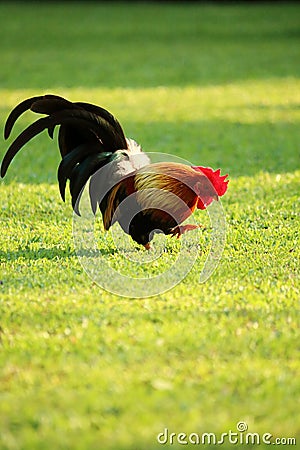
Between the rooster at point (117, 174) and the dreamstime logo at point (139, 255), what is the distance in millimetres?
13

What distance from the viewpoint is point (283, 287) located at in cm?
461

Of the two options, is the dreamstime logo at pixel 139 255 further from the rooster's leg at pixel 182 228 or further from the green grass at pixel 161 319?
the rooster's leg at pixel 182 228

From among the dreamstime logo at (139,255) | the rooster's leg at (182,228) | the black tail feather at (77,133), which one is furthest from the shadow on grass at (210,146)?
the rooster's leg at (182,228)

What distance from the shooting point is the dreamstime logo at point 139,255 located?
4.68 m

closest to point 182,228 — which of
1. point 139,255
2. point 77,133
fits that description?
point 139,255

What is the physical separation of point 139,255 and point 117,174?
56 centimetres

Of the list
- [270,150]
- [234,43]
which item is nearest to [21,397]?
[270,150]

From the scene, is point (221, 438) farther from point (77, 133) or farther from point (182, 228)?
point (77, 133)

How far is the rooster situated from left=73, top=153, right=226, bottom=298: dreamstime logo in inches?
0.5

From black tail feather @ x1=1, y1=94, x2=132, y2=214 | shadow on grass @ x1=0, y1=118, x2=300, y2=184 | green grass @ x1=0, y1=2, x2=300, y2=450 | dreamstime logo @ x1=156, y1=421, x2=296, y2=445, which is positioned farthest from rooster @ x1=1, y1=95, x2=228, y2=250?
shadow on grass @ x1=0, y1=118, x2=300, y2=184

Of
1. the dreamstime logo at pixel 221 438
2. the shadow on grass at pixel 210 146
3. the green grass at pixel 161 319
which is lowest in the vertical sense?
the dreamstime logo at pixel 221 438

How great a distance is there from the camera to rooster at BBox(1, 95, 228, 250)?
193 inches

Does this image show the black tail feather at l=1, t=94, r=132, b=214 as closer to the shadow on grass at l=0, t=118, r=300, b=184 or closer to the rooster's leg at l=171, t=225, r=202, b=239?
the rooster's leg at l=171, t=225, r=202, b=239

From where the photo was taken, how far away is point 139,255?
5.15 metres
